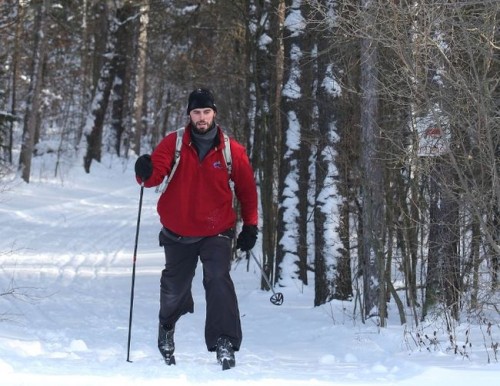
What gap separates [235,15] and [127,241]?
5074 millimetres

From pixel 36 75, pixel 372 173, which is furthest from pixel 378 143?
pixel 36 75

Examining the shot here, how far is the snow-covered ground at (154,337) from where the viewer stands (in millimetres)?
5887

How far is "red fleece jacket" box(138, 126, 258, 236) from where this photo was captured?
6547 millimetres

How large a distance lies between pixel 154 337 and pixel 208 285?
1.82 m

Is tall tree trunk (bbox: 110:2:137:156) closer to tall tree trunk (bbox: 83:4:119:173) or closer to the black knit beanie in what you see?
tall tree trunk (bbox: 83:4:119:173)

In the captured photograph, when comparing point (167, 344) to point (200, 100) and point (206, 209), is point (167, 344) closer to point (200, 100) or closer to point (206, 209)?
point (206, 209)

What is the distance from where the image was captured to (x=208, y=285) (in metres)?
6.56

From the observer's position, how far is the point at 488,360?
6.44 m

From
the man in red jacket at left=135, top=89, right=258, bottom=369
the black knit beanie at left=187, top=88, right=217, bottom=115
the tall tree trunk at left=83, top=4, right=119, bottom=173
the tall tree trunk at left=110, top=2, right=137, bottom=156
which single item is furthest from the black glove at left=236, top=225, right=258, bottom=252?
the tall tree trunk at left=83, top=4, right=119, bottom=173

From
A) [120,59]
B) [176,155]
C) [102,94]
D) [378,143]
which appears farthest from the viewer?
[120,59]

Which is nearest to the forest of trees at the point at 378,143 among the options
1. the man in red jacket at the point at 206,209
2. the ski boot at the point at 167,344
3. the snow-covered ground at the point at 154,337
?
the snow-covered ground at the point at 154,337

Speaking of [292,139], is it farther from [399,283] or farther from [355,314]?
[355,314]

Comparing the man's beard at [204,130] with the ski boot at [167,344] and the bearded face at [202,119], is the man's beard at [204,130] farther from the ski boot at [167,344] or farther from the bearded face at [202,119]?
the ski boot at [167,344]

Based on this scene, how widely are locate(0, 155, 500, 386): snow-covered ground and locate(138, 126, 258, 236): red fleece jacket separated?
993 millimetres
